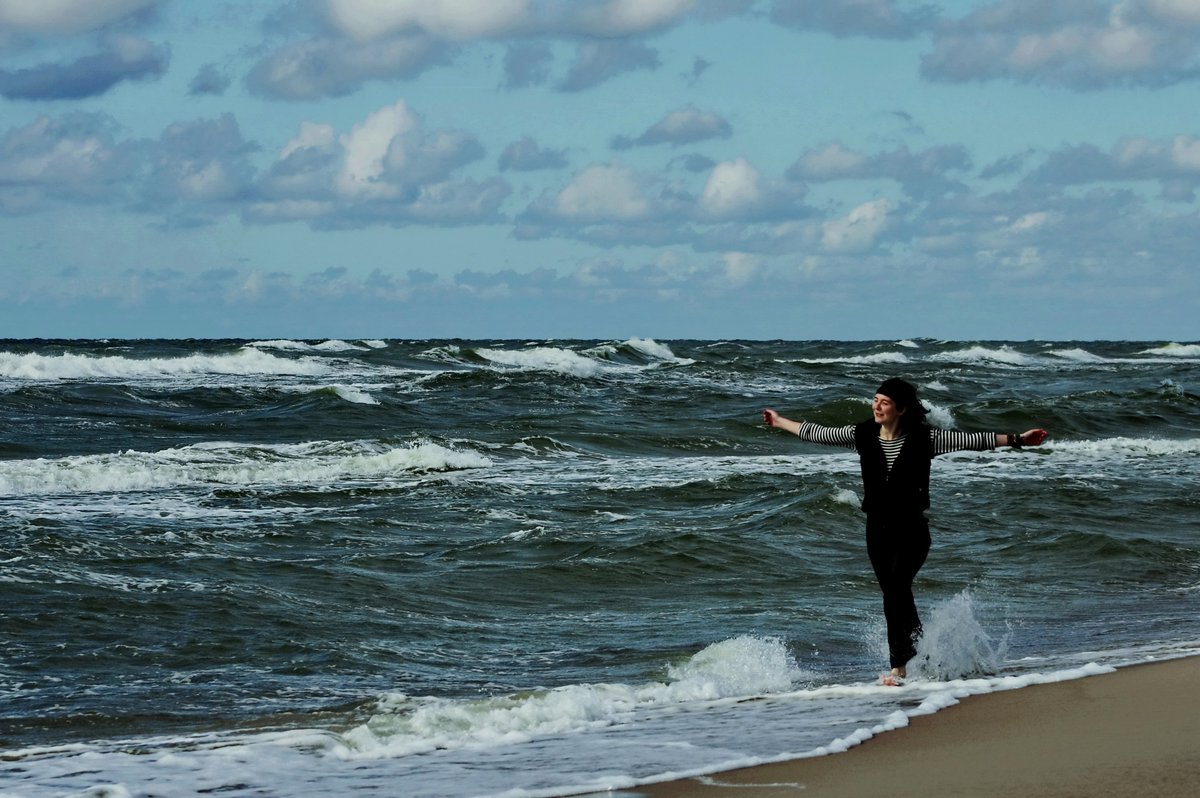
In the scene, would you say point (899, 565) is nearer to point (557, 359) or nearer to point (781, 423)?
point (781, 423)

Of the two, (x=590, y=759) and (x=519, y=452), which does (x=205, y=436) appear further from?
(x=590, y=759)

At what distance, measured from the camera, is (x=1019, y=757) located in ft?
16.8

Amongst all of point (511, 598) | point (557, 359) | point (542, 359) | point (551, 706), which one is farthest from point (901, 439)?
point (557, 359)

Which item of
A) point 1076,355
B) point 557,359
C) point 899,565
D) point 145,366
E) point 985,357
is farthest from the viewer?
point 1076,355

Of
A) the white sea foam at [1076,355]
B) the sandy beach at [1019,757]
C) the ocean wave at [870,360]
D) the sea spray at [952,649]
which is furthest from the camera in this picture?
the white sea foam at [1076,355]

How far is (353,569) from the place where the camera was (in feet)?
38.6

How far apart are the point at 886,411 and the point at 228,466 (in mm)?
13906

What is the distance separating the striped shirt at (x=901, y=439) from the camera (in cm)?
676

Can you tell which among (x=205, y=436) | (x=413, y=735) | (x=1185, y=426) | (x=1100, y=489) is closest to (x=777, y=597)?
(x=413, y=735)

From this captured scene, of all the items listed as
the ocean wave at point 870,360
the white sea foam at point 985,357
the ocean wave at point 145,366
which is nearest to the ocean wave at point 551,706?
the ocean wave at point 145,366

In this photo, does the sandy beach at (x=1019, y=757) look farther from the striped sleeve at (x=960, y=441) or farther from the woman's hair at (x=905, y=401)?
the woman's hair at (x=905, y=401)

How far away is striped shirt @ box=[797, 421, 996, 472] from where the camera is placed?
6758 millimetres

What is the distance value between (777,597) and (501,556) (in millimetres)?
2766

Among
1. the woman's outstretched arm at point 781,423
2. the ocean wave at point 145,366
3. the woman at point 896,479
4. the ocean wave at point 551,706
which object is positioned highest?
the ocean wave at point 145,366
